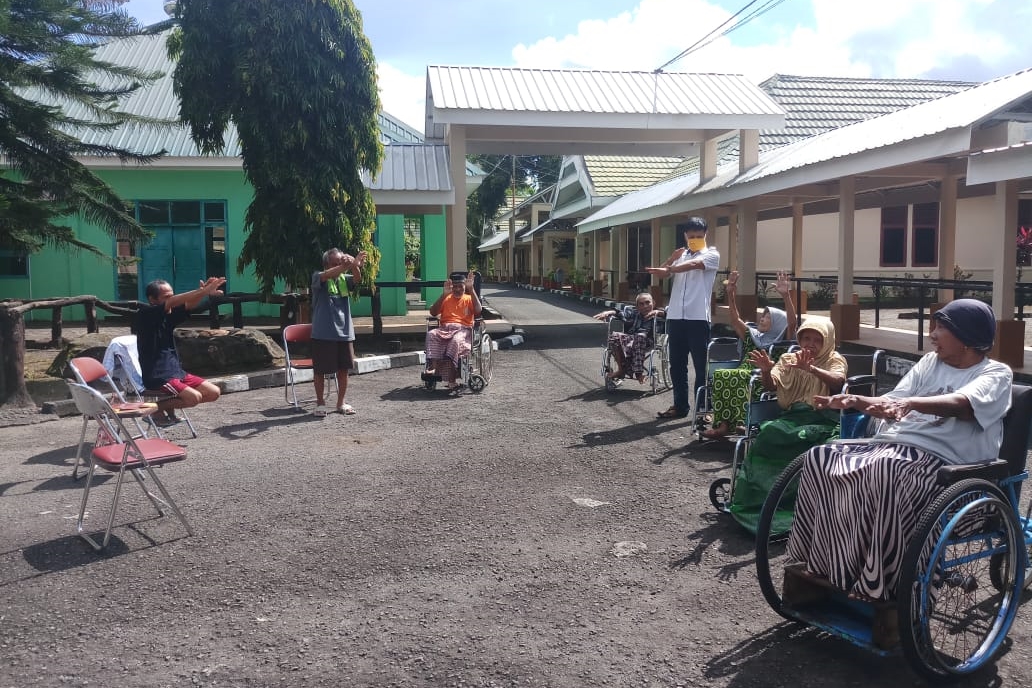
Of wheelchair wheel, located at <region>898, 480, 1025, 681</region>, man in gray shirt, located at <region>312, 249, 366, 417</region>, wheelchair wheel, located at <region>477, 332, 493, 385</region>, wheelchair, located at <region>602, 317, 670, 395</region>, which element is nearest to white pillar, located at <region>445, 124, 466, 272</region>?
wheelchair wheel, located at <region>477, 332, 493, 385</region>

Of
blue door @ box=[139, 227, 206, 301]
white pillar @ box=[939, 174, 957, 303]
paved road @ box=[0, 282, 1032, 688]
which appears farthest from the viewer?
blue door @ box=[139, 227, 206, 301]

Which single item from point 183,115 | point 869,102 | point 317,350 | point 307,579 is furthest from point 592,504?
point 869,102

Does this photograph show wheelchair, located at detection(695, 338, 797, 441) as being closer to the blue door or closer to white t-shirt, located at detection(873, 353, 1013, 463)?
white t-shirt, located at detection(873, 353, 1013, 463)

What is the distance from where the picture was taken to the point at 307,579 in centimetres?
412

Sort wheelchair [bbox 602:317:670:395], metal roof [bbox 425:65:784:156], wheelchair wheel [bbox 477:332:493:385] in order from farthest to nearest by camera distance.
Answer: metal roof [bbox 425:65:784:156]
wheelchair wheel [bbox 477:332:493:385]
wheelchair [bbox 602:317:670:395]

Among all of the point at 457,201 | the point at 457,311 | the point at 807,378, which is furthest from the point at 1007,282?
the point at 457,201

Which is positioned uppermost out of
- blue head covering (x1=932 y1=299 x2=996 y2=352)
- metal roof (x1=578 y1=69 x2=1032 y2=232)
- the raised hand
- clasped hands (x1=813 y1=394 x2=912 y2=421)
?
metal roof (x1=578 y1=69 x2=1032 y2=232)

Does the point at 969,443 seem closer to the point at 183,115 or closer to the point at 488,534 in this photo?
the point at 488,534

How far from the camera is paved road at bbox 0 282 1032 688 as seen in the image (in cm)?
325

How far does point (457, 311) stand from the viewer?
32.2 ft

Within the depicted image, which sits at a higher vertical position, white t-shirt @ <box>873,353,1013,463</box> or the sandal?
white t-shirt @ <box>873,353,1013,463</box>

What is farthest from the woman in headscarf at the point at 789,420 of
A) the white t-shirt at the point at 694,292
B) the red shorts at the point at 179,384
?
the red shorts at the point at 179,384

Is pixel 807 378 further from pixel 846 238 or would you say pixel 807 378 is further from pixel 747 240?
pixel 747 240

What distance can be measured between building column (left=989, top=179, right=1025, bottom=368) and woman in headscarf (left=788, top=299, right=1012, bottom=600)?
7.61 m
